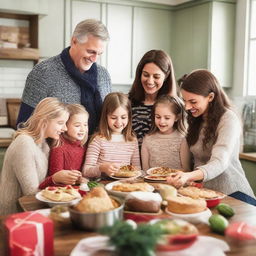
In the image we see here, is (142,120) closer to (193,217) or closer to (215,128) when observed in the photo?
(215,128)

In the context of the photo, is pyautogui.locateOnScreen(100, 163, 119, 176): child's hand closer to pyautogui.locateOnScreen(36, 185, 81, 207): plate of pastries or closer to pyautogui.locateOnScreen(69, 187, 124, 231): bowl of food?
pyautogui.locateOnScreen(36, 185, 81, 207): plate of pastries

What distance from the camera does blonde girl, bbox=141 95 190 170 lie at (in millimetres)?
2529

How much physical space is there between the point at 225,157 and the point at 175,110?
504 millimetres

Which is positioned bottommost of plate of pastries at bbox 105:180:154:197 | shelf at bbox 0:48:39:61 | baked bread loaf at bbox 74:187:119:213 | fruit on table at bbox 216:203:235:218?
fruit on table at bbox 216:203:235:218

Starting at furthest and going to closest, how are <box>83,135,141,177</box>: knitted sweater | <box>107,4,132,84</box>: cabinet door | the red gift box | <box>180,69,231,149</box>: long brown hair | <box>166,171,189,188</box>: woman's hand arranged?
<box>107,4,132,84</box>: cabinet door < <box>83,135,141,177</box>: knitted sweater < <box>180,69,231,149</box>: long brown hair < <box>166,171,189,188</box>: woman's hand < the red gift box

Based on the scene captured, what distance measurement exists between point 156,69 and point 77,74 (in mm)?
478

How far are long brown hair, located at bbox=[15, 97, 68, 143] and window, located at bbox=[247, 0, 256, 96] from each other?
2890 millimetres

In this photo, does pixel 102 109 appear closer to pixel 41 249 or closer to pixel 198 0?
pixel 41 249

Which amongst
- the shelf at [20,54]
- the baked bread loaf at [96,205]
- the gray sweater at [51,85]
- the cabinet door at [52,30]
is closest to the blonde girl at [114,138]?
the gray sweater at [51,85]

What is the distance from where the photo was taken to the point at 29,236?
1186 millimetres

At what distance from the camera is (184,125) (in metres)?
2.63

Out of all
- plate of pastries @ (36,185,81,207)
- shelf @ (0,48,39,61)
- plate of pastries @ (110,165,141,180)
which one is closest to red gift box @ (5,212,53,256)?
plate of pastries @ (36,185,81,207)

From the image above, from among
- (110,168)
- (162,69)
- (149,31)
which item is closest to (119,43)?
(149,31)

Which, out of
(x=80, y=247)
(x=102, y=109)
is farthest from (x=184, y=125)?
(x=80, y=247)
